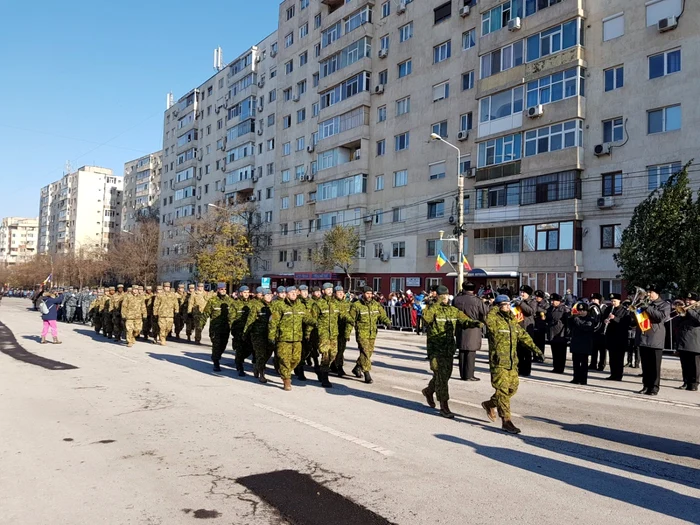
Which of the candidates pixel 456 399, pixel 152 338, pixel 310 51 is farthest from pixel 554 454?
pixel 310 51

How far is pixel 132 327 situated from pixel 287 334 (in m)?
9.42

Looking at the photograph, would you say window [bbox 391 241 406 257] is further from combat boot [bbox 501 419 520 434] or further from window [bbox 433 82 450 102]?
combat boot [bbox 501 419 520 434]

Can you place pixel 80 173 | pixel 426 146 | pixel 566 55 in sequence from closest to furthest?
pixel 566 55 → pixel 426 146 → pixel 80 173

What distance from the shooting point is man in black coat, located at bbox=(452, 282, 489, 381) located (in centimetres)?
1161

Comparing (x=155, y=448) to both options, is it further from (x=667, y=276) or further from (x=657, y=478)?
(x=667, y=276)

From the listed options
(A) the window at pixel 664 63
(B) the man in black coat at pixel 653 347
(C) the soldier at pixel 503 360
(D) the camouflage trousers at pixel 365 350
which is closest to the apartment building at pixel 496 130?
(A) the window at pixel 664 63

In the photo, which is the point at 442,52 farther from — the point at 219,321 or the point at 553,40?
the point at 219,321

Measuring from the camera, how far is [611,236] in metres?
30.7

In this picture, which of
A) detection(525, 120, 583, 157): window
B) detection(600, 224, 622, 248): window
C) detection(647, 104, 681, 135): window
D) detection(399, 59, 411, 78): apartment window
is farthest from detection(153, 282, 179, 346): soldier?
detection(399, 59, 411, 78): apartment window

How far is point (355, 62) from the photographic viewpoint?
47344mm

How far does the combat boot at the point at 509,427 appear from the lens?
7.65 meters

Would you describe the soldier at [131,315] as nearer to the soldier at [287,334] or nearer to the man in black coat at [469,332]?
the soldier at [287,334]

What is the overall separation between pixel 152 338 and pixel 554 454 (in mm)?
16826

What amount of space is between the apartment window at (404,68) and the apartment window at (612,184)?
18021 millimetres
